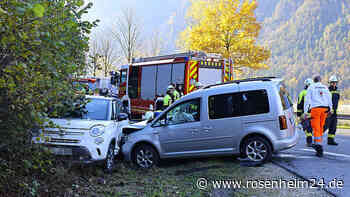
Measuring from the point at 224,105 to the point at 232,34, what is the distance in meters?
18.4

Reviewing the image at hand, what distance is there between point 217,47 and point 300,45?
5023 inches

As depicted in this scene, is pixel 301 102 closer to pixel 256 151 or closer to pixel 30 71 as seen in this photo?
pixel 256 151

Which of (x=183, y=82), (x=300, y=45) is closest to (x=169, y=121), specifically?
(x=183, y=82)

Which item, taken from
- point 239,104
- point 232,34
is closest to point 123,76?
point 232,34

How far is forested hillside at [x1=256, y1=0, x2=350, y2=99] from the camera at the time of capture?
392 feet

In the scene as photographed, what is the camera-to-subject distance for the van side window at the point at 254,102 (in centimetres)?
668

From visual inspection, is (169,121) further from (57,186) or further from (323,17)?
(323,17)

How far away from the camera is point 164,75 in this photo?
15.3 metres

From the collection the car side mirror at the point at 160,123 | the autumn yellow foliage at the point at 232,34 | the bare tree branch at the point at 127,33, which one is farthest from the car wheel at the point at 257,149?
the bare tree branch at the point at 127,33

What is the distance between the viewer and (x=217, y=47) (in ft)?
80.4

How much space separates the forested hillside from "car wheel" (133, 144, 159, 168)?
4025 inches

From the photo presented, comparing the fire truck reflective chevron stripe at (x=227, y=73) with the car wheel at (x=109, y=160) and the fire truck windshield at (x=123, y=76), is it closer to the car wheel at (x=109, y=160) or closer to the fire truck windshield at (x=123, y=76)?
the fire truck windshield at (x=123, y=76)

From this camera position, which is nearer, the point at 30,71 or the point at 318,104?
the point at 30,71

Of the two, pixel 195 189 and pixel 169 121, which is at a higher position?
pixel 169 121
